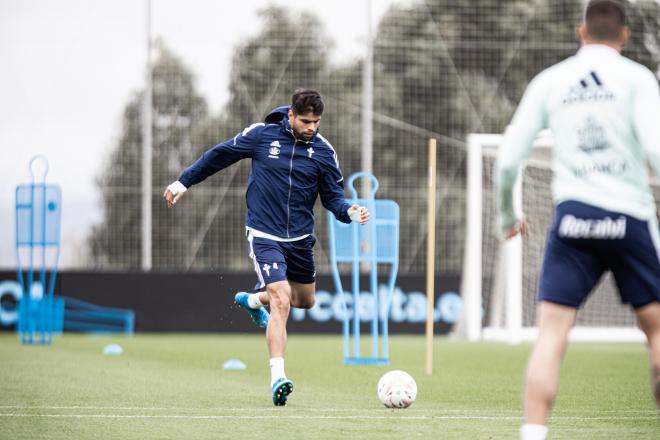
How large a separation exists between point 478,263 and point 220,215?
5.83 m

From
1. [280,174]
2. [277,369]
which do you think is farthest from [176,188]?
[277,369]

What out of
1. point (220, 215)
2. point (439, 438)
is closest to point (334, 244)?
point (439, 438)

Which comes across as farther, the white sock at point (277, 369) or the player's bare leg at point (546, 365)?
the white sock at point (277, 369)

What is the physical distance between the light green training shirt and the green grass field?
2049mm

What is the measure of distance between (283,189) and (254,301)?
1.20 m

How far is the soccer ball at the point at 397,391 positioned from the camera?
7.66 metres

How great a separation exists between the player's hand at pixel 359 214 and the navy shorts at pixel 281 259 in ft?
1.47

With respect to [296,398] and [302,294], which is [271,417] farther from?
[302,294]

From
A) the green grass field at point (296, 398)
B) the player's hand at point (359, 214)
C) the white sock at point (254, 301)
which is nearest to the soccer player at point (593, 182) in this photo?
the green grass field at point (296, 398)

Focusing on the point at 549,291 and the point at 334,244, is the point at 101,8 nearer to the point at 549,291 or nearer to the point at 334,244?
the point at 334,244

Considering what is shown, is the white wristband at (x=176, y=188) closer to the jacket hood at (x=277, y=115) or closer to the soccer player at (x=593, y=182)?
the jacket hood at (x=277, y=115)

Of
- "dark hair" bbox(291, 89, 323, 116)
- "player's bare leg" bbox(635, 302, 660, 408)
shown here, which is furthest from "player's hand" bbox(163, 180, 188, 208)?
"player's bare leg" bbox(635, 302, 660, 408)

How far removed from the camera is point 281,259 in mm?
8344

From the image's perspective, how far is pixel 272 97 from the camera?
23.1 metres
